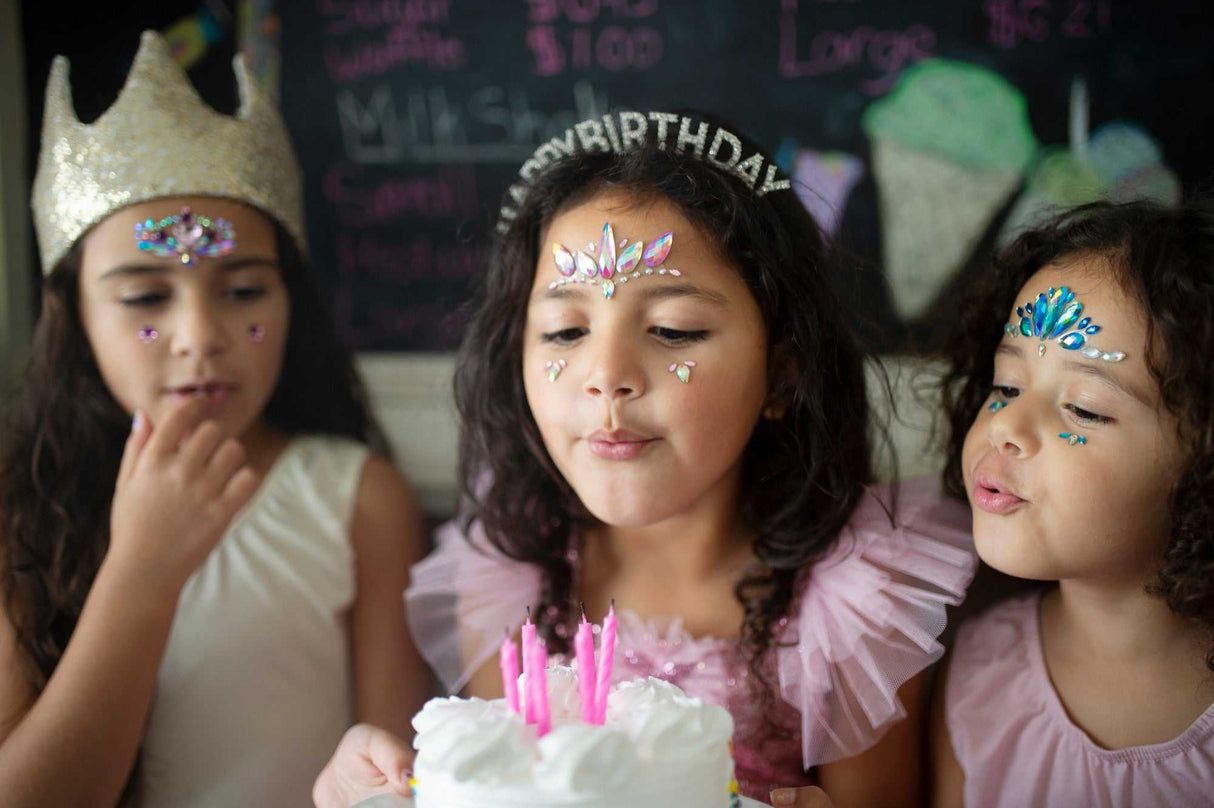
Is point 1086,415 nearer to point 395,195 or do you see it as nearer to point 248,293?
point 248,293

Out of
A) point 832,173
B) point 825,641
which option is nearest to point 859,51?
point 832,173

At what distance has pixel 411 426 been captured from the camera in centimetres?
216

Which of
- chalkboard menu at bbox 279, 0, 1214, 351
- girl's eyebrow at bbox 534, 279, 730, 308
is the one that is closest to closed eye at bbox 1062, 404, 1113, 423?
girl's eyebrow at bbox 534, 279, 730, 308

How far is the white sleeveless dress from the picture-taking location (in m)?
1.43

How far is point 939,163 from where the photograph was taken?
186 cm

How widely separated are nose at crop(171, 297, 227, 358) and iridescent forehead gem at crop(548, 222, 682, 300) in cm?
56

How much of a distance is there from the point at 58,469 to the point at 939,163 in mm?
1555

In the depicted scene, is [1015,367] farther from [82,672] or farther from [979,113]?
[82,672]

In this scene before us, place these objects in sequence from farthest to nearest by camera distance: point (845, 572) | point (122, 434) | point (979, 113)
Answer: point (979, 113)
point (122, 434)
point (845, 572)

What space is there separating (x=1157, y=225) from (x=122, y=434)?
1.47 m

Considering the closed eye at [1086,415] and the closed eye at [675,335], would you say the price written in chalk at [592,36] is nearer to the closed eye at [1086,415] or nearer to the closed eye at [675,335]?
the closed eye at [675,335]

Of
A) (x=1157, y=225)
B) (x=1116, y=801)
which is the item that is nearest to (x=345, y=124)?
(x=1157, y=225)

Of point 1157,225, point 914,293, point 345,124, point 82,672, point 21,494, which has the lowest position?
point 82,672

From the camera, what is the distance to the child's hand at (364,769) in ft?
3.42
